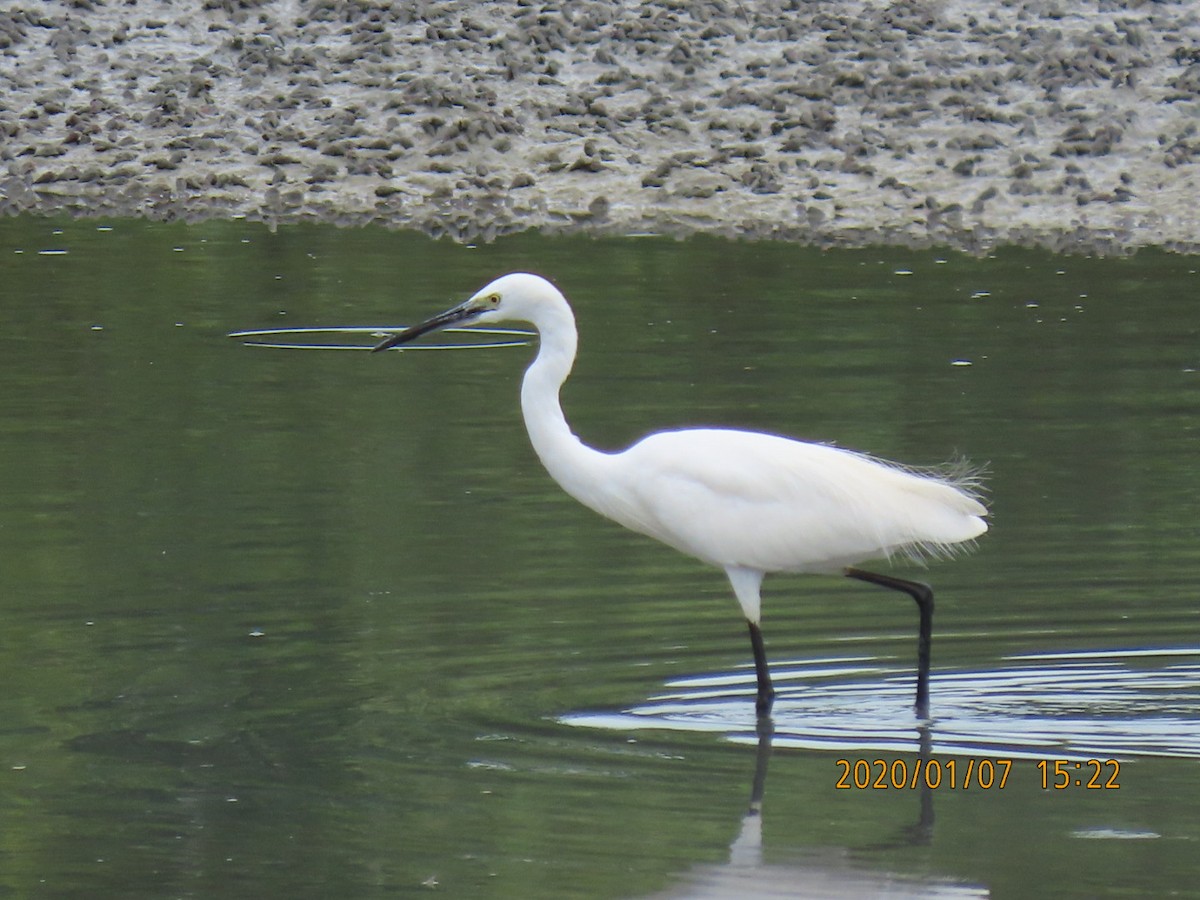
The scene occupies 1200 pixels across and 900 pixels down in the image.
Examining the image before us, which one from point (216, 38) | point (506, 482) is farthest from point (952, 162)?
point (506, 482)

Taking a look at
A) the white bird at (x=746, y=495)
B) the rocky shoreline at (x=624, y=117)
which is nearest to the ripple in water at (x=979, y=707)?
the white bird at (x=746, y=495)

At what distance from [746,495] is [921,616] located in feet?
2.31

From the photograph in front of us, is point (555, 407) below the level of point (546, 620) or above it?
above

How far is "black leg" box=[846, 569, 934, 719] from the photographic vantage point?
8383mm

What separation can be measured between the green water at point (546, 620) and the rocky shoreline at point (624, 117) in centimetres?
421

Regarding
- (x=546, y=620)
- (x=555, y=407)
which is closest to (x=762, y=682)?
(x=555, y=407)

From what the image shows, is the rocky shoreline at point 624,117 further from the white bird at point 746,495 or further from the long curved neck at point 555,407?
the long curved neck at point 555,407

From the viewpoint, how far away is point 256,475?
39.4 feet

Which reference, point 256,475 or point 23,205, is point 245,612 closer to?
point 256,475

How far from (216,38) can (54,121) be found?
1.99 metres

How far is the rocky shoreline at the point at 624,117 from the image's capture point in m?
21.2

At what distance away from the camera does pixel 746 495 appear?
8.50 meters
